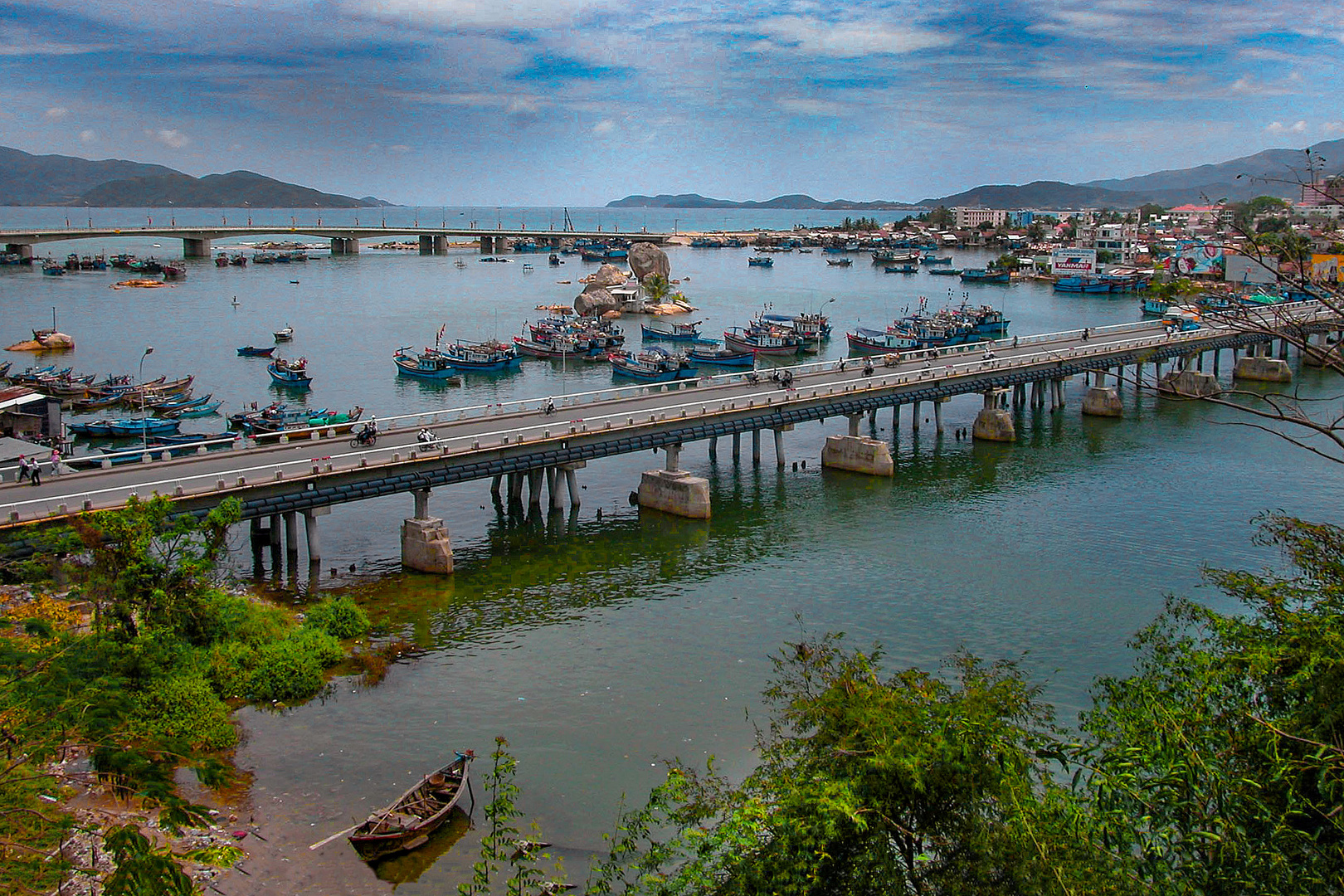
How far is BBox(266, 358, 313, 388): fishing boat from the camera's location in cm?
9738

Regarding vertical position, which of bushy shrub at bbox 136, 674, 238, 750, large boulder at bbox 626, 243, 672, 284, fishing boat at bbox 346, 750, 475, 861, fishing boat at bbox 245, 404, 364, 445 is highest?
large boulder at bbox 626, 243, 672, 284

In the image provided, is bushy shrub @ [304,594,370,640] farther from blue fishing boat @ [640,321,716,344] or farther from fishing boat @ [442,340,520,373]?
blue fishing boat @ [640,321,716,344]

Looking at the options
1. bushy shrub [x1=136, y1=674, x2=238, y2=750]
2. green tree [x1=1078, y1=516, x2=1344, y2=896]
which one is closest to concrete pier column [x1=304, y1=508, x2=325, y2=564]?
bushy shrub [x1=136, y1=674, x2=238, y2=750]

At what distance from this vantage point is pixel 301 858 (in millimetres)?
27469

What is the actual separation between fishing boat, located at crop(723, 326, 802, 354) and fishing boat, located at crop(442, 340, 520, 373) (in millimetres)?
24702

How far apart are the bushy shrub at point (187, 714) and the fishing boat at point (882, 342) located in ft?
302

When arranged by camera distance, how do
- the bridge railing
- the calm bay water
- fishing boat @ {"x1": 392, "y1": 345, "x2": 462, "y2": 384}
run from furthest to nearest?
1. fishing boat @ {"x1": 392, "y1": 345, "x2": 462, "y2": 384}
2. the bridge railing
3. the calm bay water

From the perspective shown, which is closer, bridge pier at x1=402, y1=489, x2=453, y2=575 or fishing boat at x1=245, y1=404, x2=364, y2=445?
bridge pier at x1=402, y1=489, x2=453, y2=575

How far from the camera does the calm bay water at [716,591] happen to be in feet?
106

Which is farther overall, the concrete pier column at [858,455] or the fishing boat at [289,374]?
the fishing boat at [289,374]

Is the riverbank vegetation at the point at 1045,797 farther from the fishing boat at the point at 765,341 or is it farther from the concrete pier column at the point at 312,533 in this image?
the fishing boat at the point at 765,341

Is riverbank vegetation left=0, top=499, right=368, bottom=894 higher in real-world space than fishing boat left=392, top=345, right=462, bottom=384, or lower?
lower

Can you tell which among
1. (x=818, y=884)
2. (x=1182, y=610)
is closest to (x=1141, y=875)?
(x=818, y=884)

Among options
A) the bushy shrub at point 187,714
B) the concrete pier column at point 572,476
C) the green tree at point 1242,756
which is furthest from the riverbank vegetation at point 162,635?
the green tree at point 1242,756
